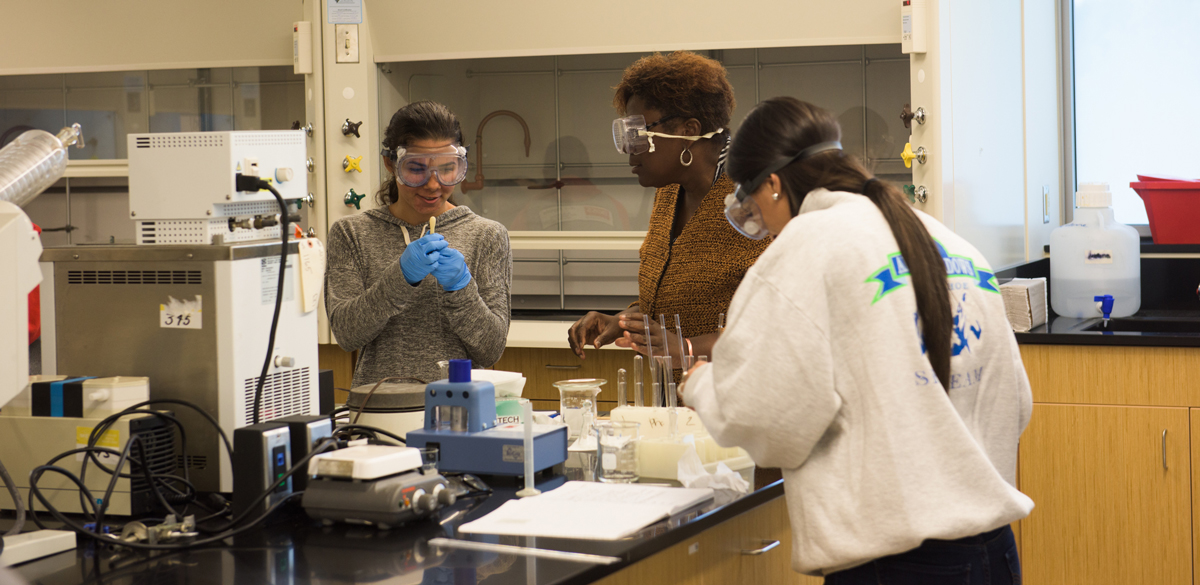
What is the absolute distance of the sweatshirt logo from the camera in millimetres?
1196

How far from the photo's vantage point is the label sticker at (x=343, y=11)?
3.58m

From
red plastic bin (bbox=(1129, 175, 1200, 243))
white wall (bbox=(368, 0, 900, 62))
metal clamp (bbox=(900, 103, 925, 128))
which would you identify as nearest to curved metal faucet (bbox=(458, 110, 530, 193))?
white wall (bbox=(368, 0, 900, 62))

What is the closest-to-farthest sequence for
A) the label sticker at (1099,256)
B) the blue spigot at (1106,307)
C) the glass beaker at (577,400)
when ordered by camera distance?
the glass beaker at (577,400) < the blue spigot at (1106,307) < the label sticker at (1099,256)

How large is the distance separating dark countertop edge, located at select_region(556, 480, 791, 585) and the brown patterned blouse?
607 mm

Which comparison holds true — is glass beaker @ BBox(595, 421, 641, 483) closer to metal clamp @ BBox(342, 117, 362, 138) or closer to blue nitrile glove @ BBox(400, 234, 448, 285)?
blue nitrile glove @ BBox(400, 234, 448, 285)

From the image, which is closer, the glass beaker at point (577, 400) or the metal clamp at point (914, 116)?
the glass beaker at point (577, 400)

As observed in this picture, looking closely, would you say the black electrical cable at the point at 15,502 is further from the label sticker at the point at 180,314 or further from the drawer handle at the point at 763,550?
the drawer handle at the point at 763,550

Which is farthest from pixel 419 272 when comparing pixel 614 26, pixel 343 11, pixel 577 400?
pixel 343 11

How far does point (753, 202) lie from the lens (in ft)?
4.71

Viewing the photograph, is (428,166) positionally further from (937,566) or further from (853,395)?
(937,566)

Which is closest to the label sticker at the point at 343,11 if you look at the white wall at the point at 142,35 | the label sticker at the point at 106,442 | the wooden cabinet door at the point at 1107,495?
the white wall at the point at 142,35

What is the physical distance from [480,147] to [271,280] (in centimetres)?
271

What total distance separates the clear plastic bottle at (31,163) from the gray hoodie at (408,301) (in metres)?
0.71

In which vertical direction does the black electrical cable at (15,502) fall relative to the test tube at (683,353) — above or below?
below
